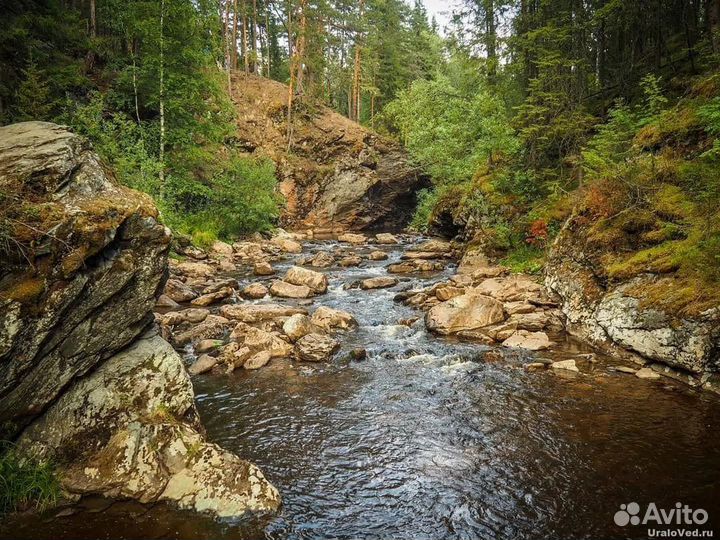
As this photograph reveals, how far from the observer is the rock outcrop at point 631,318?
7.45 m

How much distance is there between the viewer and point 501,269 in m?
16.1

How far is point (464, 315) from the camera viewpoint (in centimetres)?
1150

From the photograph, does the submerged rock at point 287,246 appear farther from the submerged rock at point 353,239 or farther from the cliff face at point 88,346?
the cliff face at point 88,346

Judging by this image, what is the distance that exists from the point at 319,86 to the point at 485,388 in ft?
137

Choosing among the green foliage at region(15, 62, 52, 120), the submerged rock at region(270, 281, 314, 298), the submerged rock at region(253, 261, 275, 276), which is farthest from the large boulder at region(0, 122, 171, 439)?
the green foliage at region(15, 62, 52, 120)

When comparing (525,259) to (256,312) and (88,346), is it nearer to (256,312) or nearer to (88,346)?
(256,312)

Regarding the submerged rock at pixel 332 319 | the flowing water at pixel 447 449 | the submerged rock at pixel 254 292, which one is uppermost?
the submerged rock at pixel 254 292

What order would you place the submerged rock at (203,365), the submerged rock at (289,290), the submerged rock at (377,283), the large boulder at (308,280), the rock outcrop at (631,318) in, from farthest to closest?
the submerged rock at (377,283)
the large boulder at (308,280)
the submerged rock at (289,290)
the submerged rock at (203,365)
the rock outcrop at (631,318)

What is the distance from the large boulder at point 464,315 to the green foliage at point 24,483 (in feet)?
28.4

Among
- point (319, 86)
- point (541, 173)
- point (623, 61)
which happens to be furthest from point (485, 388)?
point (319, 86)

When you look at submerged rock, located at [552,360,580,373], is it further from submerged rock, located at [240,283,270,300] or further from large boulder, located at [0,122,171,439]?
submerged rock, located at [240,283,270,300]

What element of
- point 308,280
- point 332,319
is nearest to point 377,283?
point 308,280

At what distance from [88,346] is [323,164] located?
115 ft

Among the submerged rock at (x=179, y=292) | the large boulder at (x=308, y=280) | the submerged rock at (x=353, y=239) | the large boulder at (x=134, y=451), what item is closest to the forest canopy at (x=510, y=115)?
the submerged rock at (x=179, y=292)
